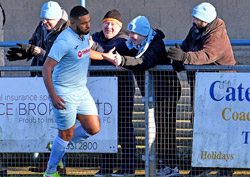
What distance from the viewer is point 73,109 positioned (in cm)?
670

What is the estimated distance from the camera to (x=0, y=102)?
→ 7254 mm

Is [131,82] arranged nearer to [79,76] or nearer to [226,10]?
[79,76]

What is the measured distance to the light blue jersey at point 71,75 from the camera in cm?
650

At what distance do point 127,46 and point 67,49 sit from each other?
1.03 metres

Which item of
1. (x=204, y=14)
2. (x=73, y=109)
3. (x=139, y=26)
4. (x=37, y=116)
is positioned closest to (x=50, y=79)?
(x=73, y=109)

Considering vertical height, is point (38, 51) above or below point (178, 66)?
above

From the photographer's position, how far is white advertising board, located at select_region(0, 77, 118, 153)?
7.16 m

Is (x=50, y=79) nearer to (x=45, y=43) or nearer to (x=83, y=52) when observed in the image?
(x=83, y=52)

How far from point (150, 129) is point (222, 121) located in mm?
843

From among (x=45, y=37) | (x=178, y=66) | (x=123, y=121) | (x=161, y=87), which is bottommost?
(x=123, y=121)

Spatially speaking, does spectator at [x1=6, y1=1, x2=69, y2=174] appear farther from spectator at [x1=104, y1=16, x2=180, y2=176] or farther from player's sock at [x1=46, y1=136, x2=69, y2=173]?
spectator at [x1=104, y1=16, x2=180, y2=176]

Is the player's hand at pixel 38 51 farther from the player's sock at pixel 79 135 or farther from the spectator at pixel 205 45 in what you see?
the spectator at pixel 205 45

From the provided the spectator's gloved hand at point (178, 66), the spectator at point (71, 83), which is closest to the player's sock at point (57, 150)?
the spectator at point (71, 83)

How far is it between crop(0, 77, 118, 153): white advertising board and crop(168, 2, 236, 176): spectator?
0.91m
